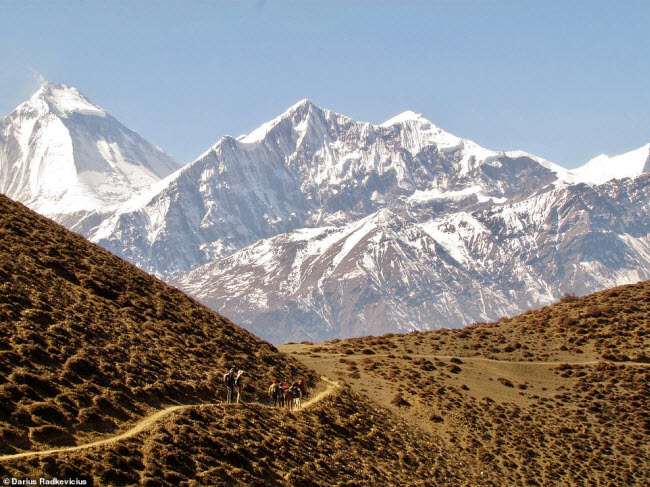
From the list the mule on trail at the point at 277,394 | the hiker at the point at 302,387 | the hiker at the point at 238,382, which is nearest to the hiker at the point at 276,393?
the mule on trail at the point at 277,394

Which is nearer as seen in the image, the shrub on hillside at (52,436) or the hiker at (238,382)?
the shrub on hillside at (52,436)

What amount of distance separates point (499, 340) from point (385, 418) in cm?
4978

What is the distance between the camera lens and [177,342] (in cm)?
6225

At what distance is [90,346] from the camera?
49312mm

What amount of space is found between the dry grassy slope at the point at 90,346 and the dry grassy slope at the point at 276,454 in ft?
9.18

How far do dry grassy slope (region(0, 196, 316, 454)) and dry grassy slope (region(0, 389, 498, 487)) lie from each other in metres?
2.80

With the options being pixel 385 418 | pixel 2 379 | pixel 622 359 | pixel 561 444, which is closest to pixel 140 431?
pixel 2 379

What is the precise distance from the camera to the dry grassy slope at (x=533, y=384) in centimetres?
7119

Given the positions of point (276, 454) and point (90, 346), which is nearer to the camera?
point (276, 454)

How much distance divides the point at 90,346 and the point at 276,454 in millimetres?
15096

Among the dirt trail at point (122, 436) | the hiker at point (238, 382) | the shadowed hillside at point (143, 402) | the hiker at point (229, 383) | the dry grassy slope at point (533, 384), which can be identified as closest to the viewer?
the dirt trail at point (122, 436)

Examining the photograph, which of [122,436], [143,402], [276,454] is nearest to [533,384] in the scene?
[276,454]

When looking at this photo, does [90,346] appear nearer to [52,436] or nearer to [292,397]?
[52,436]

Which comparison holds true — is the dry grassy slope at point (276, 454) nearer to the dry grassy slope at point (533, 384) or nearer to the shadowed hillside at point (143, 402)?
the shadowed hillside at point (143, 402)
